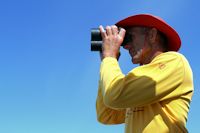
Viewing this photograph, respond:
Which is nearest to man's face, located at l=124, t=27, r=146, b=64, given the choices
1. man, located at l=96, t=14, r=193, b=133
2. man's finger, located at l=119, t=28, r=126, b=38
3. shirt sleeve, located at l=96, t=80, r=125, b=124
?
man, located at l=96, t=14, r=193, b=133

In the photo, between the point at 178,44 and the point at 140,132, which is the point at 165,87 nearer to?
the point at 140,132

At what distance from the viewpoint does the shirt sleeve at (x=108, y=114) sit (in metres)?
5.96

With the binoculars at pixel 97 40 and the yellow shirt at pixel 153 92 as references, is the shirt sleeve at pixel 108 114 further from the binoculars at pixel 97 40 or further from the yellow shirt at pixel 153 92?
the yellow shirt at pixel 153 92

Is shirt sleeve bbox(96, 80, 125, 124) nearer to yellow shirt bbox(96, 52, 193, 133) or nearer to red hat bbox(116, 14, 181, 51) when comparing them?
yellow shirt bbox(96, 52, 193, 133)

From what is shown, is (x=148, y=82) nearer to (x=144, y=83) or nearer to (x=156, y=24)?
(x=144, y=83)

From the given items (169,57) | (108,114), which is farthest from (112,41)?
(108,114)

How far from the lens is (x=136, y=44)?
534cm

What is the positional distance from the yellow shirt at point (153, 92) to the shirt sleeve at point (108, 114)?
938mm

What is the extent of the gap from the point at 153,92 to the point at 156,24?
41.6 inches

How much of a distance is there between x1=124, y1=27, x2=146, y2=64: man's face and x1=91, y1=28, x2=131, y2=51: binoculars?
0.05 meters

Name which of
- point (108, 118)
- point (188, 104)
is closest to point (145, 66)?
point (188, 104)

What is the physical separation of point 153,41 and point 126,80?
2.66ft

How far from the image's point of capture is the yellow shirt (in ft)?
15.4

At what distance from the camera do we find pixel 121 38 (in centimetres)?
524
